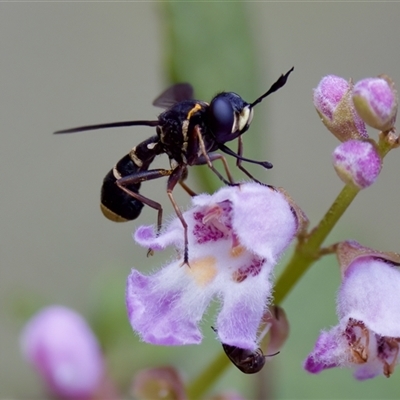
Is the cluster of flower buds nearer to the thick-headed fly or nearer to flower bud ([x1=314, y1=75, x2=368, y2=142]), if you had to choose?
flower bud ([x1=314, y1=75, x2=368, y2=142])

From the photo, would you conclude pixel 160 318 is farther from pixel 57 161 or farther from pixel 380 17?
pixel 380 17

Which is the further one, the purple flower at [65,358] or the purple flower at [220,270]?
the purple flower at [65,358]

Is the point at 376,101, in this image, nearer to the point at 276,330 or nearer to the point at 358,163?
the point at 358,163

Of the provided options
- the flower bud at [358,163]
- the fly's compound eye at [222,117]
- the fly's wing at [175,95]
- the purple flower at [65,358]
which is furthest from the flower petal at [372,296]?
the purple flower at [65,358]

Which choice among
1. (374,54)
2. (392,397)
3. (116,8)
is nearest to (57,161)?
(116,8)

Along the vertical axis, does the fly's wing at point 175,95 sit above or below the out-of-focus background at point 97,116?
above

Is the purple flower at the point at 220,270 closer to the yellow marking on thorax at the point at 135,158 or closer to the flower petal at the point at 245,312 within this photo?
the flower petal at the point at 245,312

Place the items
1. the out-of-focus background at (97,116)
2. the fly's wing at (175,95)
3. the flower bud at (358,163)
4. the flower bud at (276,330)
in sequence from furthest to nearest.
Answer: the out-of-focus background at (97,116)
the fly's wing at (175,95)
the flower bud at (276,330)
the flower bud at (358,163)

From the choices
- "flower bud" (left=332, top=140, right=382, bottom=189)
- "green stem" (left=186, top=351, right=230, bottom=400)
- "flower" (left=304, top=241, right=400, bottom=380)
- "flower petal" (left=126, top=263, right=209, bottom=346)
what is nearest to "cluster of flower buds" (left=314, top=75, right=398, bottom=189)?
"flower bud" (left=332, top=140, right=382, bottom=189)
